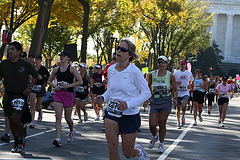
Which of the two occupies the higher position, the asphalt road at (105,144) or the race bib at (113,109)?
the race bib at (113,109)

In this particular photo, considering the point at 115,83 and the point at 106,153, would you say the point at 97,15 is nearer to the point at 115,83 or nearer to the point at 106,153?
the point at 106,153

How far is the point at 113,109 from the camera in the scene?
587 centimetres

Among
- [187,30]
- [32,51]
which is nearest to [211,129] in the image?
[32,51]

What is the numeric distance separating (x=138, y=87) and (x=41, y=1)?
49.5 ft

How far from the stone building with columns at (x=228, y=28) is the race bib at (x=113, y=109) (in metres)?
115

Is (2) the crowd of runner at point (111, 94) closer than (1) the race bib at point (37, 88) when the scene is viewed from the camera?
Yes

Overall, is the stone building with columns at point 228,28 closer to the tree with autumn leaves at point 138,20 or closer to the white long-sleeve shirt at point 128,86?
the tree with autumn leaves at point 138,20

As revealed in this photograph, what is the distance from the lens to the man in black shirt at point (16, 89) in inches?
330

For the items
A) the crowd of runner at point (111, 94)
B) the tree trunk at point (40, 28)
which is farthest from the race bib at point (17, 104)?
the tree trunk at point (40, 28)

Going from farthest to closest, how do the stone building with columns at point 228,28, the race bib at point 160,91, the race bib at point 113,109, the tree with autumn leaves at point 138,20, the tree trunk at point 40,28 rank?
the stone building with columns at point 228,28, the tree with autumn leaves at point 138,20, the tree trunk at point 40,28, the race bib at point 160,91, the race bib at point 113,109

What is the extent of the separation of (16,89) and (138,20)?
31.3 m

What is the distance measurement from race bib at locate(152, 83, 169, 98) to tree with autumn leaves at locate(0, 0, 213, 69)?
11.1 meters

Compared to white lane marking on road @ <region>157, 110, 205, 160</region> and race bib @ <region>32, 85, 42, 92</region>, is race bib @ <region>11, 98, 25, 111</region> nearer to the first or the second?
white lane marking on road @ <region>157, 110, 205, 160</region>

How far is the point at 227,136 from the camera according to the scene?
13.0 meters
